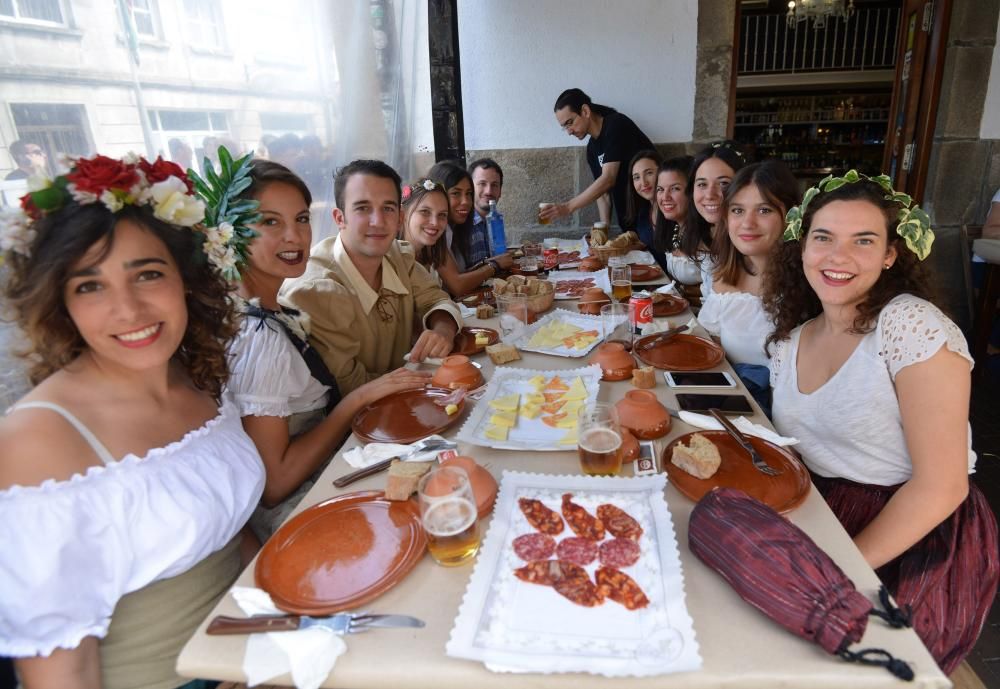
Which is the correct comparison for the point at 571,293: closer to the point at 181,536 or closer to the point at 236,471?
the point at 236,471

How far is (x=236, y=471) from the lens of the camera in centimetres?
147

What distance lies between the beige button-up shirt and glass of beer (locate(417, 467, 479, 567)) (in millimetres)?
1245

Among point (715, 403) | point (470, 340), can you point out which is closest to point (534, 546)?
point (715, 403)

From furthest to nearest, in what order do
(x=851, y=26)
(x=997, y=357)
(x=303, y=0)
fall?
(x=851, y=26), (x=997, y=357), (x=303, y=0)

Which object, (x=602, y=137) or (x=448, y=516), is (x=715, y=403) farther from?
(x=602, y=137)

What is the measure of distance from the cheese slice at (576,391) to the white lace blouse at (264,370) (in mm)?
899

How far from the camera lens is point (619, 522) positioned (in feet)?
3.98

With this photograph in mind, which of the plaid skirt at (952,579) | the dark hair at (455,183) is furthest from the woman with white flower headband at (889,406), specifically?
the dark hair at (455,183)

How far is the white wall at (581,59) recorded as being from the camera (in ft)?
18.3

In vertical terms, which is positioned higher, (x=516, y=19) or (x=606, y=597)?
(x=516, y=19)

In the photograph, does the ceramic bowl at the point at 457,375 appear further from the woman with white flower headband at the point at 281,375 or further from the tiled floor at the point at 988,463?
the tiled floor at the point at 988,463

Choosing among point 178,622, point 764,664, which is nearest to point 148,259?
point 178,622

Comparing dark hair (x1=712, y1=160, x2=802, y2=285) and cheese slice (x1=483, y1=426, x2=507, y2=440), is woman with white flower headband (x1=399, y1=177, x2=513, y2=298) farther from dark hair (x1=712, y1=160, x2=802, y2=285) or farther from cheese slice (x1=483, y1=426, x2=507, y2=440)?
cheese slice (x1=483, y1=426, x2=507, y2=440)

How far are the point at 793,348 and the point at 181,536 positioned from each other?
189cm
